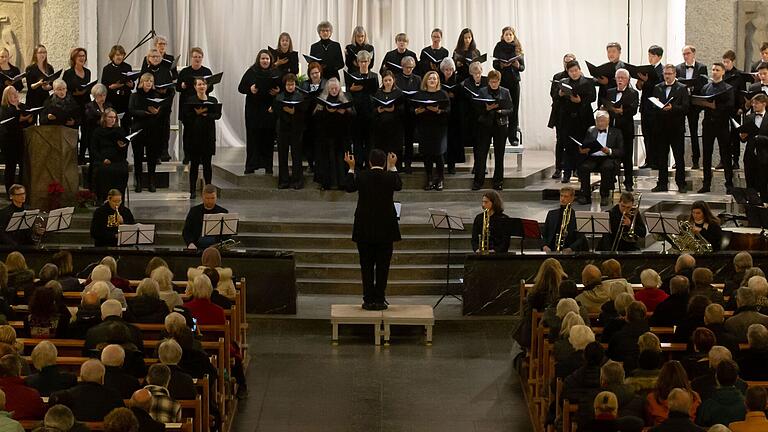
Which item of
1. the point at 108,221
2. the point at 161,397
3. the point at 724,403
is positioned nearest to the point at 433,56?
the point at 108,221

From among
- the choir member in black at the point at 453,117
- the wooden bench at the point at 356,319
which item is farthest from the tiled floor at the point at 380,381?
the choir member in black at the point at 453,117

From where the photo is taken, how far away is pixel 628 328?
32.5 ft

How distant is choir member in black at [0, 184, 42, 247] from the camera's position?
48.2ft

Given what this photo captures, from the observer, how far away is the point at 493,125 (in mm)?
18047

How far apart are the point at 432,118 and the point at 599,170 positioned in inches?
89.1

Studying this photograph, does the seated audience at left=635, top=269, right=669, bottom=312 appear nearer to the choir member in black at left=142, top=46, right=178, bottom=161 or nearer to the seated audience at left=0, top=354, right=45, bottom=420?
the seated audience at left=0, top=354, right=45, bottom=420

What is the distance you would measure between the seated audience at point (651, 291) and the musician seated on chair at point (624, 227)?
9.40 feet

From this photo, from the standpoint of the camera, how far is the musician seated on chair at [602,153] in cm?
Result: 1736

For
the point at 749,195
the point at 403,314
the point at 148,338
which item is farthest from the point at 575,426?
the point at 749,195

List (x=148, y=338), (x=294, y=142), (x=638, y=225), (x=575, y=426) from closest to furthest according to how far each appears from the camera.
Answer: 1. (x=575, y=426)
2. (x=148, y=338)
3. (x=638, y=225)
4. (x=294, y=142)

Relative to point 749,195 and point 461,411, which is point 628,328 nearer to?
point 461,411

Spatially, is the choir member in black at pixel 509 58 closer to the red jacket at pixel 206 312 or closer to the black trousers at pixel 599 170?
the black trousers at pixel 599 170

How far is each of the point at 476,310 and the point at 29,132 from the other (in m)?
6.40

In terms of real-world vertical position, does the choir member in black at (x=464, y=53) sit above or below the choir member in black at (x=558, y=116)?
above
